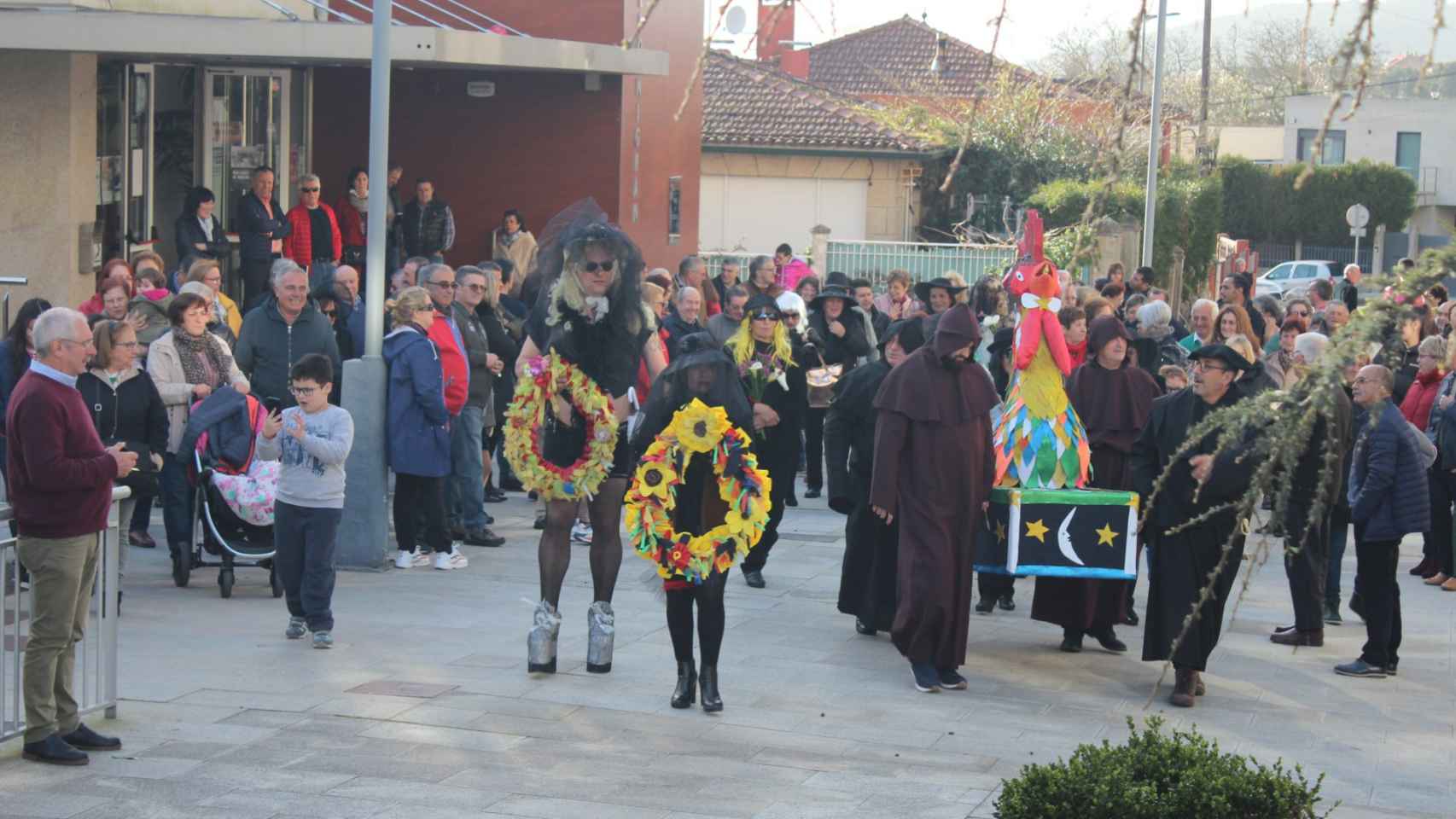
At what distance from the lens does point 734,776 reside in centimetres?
Answer: 727

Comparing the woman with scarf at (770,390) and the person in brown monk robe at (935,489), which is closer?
the person in brown monk robe at (935,489)

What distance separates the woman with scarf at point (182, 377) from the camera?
10.7 metres

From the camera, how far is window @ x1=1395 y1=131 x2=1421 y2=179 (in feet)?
182

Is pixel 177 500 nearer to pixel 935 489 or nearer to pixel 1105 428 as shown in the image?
pixel 935 489

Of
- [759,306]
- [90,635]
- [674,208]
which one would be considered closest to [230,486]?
[90,635]

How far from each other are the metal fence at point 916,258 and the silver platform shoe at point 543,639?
59.8ft

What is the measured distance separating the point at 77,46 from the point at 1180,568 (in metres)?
9.19

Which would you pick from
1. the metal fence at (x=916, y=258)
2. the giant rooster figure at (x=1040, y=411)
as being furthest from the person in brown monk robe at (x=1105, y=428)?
the metal fence at (x=916, y=258)

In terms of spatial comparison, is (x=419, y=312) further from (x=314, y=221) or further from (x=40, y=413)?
(x=314, y=221)

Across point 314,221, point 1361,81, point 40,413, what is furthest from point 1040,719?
point 314,221

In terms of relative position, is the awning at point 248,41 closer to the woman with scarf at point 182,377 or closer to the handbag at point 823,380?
the handbag at point 823,380

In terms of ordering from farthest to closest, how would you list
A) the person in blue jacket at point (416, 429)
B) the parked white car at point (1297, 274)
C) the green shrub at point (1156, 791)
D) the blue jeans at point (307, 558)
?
the parked white car at point (1297, 274) → the person in blue jacket at point (416, 429) → the blue jeans at point (307, 558) → the green shrub at point (1156, 791)

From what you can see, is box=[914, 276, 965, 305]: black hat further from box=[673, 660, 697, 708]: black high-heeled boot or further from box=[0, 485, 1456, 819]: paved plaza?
→ box=[673, 660, 697, 708]: black high-heeled boot

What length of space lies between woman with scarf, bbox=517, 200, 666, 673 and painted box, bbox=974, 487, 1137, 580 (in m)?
2.15
